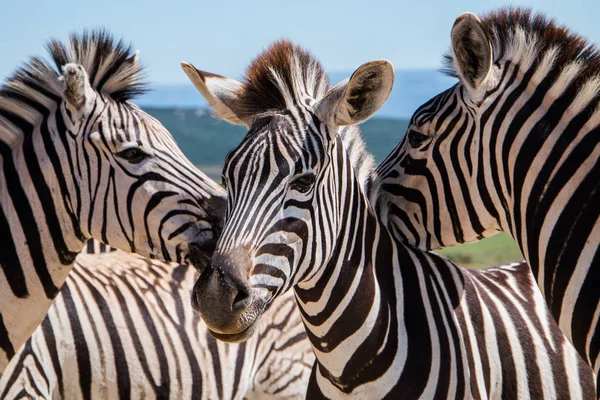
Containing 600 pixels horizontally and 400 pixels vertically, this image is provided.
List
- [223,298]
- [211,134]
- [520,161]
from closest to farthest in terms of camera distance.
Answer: [223,298] → [520,161] → [211,134]

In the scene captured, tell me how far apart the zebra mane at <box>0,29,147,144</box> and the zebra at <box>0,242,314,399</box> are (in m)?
1.92

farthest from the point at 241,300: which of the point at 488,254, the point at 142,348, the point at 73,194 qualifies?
the point at 488,254

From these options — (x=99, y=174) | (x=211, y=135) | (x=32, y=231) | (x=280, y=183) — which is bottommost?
(x=32, y=231)

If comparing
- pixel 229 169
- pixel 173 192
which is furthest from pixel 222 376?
pixel 229 169

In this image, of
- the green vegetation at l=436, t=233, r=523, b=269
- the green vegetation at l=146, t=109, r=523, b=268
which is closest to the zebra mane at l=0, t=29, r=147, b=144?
the green vegetation at l=436, t=233, r=523, b=269

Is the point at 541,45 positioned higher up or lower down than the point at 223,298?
higher up

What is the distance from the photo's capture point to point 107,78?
5.28 m

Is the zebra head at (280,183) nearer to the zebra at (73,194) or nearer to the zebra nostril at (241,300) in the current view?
the zebra nostril at (241,300)

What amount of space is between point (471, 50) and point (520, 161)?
668mm

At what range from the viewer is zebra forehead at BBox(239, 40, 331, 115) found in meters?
4.04

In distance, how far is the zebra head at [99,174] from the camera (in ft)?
15.9

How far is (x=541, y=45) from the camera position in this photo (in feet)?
12.9

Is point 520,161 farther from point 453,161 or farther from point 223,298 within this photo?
point 223,298

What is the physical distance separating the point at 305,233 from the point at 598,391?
1629 mm
